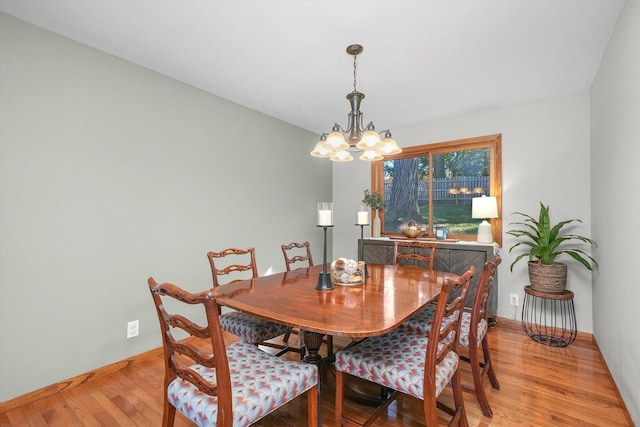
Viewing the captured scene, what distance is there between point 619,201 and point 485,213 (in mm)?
1270

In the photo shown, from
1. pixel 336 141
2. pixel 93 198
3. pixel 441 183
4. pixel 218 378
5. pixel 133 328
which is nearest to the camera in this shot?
pixel 218 378

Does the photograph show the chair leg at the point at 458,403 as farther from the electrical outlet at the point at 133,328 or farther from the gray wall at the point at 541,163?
the electrical outlet at the point at 133,328

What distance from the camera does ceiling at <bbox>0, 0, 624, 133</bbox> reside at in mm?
1825

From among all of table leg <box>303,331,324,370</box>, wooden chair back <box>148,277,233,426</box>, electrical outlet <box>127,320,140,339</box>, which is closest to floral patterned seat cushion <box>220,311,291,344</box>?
table leg <box>303,331,324,370</box>

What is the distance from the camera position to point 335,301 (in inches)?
62.7

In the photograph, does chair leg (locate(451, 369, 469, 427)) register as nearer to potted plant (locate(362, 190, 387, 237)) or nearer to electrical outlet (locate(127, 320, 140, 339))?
electrical outlet (locate(127, 320, 140, 339))

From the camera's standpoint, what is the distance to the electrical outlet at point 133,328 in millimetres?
2430

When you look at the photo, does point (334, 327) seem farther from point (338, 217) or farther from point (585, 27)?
point (338, 217)

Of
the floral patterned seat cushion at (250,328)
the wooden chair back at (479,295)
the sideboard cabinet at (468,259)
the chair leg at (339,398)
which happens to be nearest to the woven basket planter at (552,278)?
the sideboard cabinet at (468,259)

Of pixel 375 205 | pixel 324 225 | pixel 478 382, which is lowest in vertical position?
pixel 478 382

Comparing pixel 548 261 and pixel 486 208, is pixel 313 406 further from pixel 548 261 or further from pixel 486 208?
pixel 486 208

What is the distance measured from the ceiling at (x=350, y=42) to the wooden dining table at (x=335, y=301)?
1684 mm

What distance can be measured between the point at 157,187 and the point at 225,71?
1170mm

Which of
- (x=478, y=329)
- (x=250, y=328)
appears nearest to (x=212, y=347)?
(x=250, y=328)
